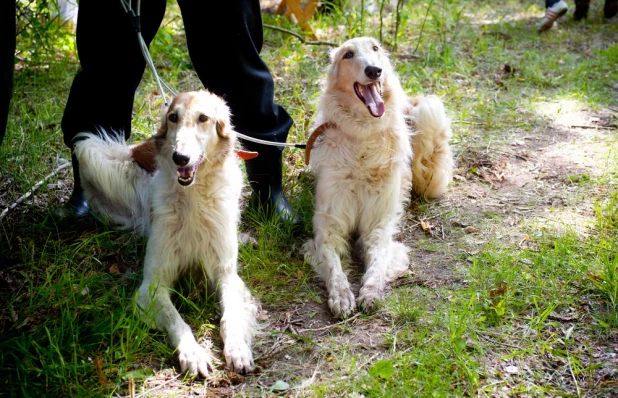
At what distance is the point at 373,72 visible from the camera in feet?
11.2

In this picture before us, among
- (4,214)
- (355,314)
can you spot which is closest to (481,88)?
(355,314)

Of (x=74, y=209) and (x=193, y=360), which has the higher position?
(x=74, y=209)

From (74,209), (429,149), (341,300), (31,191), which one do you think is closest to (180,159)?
(341,300)

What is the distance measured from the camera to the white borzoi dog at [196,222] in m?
2.54

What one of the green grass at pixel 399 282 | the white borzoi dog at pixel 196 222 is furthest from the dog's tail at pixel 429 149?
the white borzoi dog at pixel 196 222

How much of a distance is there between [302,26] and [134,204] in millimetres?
3784

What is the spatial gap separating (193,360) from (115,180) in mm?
1475

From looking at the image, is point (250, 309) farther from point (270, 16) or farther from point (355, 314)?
point (270, 16)

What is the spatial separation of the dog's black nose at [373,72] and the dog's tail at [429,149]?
753 millimetres

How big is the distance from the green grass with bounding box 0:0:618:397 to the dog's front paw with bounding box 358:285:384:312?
6 cm

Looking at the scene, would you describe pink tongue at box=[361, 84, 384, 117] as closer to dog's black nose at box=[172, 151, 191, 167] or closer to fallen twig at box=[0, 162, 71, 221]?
dog's black nose at box=[172, 151, 191, 167]

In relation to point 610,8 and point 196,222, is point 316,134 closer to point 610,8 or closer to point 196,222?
point 196,222

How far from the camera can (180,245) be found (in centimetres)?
285

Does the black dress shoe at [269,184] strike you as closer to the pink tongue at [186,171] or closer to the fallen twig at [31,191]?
the pink tongue at [186,171]
